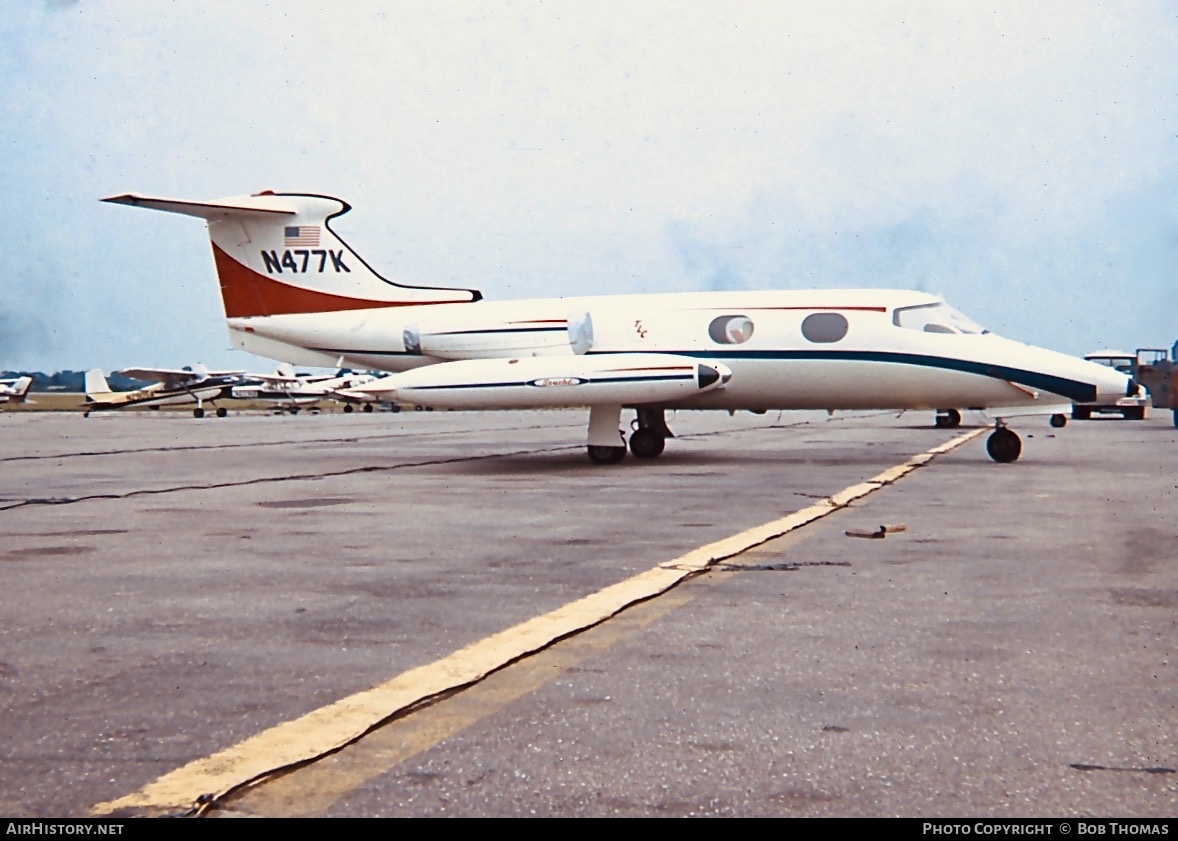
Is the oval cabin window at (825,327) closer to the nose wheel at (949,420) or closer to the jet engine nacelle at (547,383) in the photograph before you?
the jet engine nacelle at (547,383)

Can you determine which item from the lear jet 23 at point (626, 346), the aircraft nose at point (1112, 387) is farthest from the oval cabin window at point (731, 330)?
the aircraft nose at point (1112, 387)

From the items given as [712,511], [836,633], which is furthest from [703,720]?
[712,511]

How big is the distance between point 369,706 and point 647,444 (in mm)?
18059

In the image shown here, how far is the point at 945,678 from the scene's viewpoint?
5.64 meters

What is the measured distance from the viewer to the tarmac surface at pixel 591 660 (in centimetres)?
412

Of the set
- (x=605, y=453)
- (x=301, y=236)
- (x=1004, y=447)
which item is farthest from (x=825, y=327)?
(x=301, y=236)

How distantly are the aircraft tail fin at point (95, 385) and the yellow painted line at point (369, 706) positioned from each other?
74.6m

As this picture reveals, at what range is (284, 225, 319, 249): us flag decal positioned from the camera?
953 inches

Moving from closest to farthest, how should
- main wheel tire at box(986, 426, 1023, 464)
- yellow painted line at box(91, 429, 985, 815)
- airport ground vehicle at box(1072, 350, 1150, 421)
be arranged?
yellow painted line at box(91, 429, 985, 815)
main wheel tire at box(986, 426, 1023, 464)
airport ground vehicle at box(1072, 350, 1150, 421)

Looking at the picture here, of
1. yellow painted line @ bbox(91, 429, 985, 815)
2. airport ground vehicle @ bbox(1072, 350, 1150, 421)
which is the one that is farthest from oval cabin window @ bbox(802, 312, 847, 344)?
airport ground vehicle @ bbox(1072, 350, 1150, 421)

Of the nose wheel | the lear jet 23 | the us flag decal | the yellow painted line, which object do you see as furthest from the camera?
the nose wheel

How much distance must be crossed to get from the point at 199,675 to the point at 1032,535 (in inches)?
300

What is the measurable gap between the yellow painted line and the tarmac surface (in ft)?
0.06

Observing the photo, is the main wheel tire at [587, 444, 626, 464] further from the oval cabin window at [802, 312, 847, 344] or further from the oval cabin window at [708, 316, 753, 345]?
the oval cabin window at [802, 312, 847, 344]
